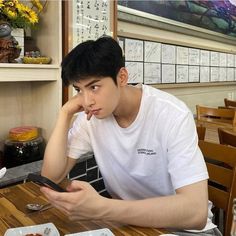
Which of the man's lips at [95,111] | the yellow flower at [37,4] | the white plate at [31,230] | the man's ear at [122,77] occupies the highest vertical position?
the yellow flower at [37,4]

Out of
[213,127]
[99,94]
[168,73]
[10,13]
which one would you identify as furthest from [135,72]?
[99,94]

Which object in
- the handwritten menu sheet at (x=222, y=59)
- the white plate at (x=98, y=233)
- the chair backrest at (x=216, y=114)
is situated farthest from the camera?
the handwritten menu sheet at (x=222, y=59)

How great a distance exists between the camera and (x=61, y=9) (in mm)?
1724

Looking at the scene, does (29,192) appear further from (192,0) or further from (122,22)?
(192,0)

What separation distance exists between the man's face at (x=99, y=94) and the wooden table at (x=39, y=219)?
0.37 m

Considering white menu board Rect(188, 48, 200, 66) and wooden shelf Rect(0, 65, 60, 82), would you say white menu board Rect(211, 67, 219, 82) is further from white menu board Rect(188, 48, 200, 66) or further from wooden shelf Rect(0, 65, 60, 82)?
wooden shelf Rect(0, 65, 60, 82)

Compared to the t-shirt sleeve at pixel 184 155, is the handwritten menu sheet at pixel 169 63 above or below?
above

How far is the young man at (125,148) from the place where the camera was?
0.87m

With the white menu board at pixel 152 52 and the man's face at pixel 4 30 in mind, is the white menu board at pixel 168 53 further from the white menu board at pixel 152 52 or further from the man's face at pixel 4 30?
the man's face at pixel 4 30

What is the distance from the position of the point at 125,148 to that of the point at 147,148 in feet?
0.28

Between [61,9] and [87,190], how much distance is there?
4.05 ft

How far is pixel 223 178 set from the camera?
1.37 m

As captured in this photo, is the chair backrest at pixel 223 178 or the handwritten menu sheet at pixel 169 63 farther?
the handwritten menu sheet at pixel 169 63

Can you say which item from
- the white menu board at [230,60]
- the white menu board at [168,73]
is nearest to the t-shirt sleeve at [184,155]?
the white menu board at [168,73]
